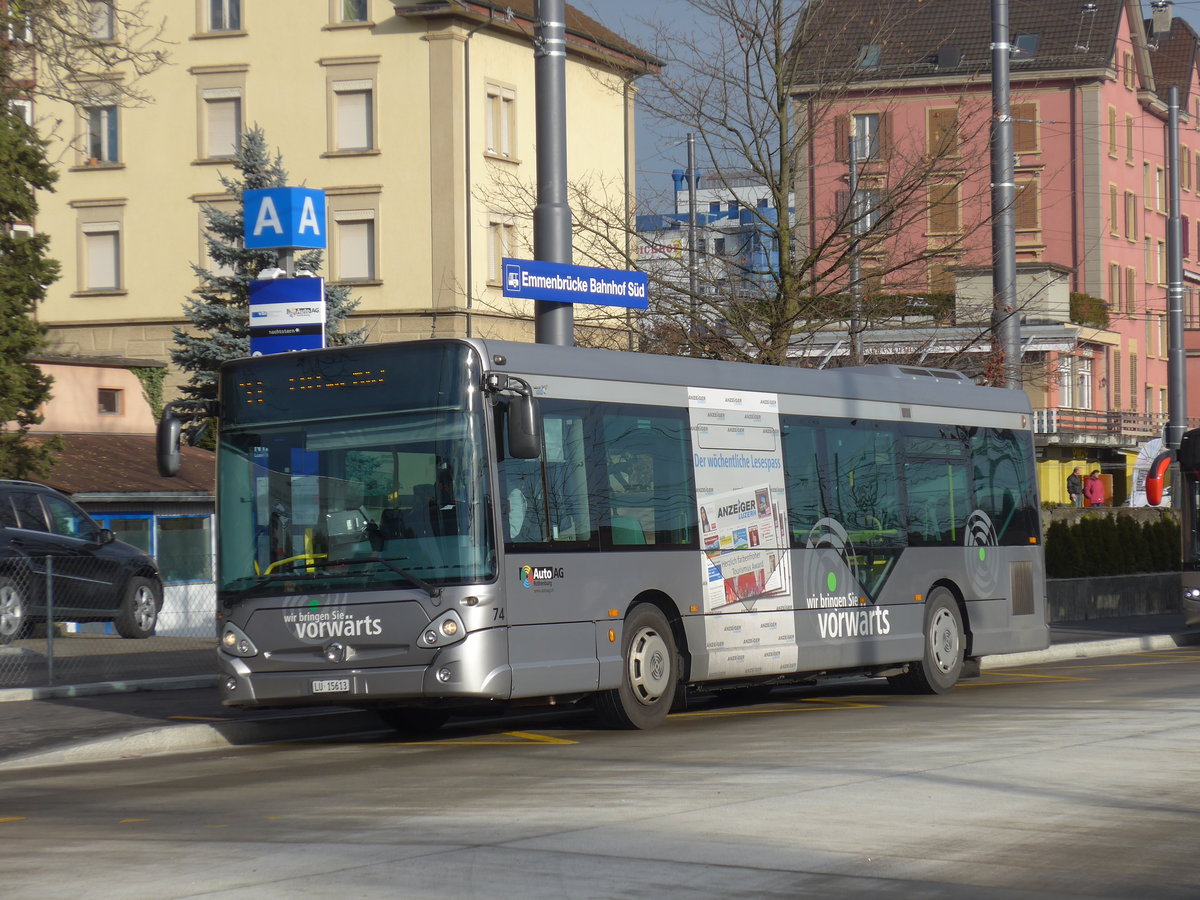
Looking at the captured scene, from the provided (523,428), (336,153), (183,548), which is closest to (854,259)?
(523,428)

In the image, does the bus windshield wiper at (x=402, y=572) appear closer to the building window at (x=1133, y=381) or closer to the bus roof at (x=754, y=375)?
the bus roof at (x=754, y=375)

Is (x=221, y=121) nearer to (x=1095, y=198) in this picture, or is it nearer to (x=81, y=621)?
(x=81, y=621)

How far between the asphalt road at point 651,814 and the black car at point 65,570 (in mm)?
8236

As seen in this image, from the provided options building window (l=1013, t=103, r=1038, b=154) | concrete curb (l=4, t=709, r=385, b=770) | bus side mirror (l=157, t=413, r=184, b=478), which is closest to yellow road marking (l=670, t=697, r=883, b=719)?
concrete curb (l=4, t=709, r=385, b=770)

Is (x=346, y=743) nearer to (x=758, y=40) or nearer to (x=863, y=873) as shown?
(x=863, y=873)

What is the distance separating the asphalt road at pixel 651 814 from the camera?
761 cm

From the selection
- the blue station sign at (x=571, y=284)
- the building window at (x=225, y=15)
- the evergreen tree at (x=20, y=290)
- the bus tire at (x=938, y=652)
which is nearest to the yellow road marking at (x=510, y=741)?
the blue station sign at (x=571, y=284)

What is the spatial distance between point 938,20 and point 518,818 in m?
67.6

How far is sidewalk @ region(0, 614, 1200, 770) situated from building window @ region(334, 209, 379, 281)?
110 ft

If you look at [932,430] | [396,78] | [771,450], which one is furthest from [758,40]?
[396,78]

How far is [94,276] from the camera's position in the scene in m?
53.4

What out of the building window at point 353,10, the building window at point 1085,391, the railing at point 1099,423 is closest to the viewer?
the building window at point 353,10

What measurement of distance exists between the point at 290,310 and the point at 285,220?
95 centimetres

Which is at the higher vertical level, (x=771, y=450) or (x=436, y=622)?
(x=771, y=450)
